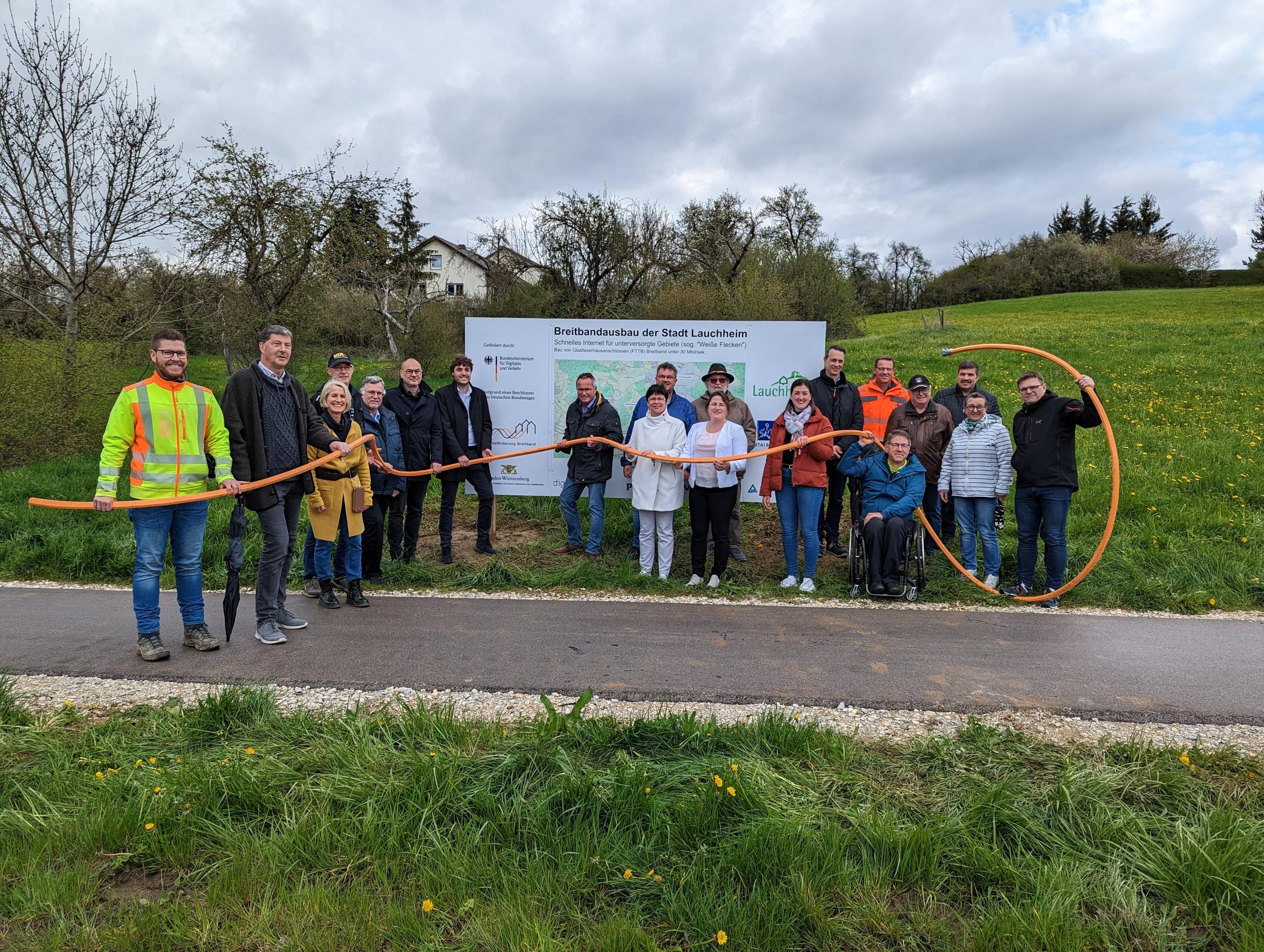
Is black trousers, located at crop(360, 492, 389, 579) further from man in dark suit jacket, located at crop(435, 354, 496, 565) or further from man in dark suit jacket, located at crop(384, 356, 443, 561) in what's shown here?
man in dark suit jacket, located at crop(435, 354, 496, 565)

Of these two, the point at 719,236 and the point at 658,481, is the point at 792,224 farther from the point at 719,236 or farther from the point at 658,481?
the point at 658,481

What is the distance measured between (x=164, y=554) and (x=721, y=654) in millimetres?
4027

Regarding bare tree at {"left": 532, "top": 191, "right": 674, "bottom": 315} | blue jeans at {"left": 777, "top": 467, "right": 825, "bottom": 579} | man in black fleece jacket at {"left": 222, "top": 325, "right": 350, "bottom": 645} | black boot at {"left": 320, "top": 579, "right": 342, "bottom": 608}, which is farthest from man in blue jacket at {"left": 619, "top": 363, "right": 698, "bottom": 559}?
bare tree at {"left": 532, "top": 191, "right": 674, "bottom": 315}

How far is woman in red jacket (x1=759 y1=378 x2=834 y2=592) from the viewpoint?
23.8 ft

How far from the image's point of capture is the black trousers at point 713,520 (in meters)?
7.39

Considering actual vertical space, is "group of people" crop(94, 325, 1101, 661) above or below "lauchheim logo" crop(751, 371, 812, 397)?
below

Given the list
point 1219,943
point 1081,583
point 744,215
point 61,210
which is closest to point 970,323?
point 744,215

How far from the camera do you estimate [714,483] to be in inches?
289

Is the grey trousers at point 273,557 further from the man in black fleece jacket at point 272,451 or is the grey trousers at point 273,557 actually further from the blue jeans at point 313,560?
the blue jeans at point 313,560

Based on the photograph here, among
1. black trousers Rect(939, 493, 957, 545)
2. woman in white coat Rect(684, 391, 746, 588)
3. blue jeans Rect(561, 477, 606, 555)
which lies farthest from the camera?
blue jeans Rect(561, 477, 606, 555)

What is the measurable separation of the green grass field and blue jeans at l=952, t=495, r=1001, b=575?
0.97ft

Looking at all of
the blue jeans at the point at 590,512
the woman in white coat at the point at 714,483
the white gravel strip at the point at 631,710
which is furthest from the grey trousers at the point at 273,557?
the woman in white coat at the point at 714,483

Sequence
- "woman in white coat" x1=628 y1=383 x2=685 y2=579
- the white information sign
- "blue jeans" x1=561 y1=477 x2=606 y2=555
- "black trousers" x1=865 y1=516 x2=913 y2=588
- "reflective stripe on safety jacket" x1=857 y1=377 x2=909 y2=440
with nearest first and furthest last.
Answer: "black trousers" x1=865 y1=516 x2=913 y2=588
"woman in white coat" x1=628 y1=383 x2=685 y2=579
"reflective stripe on safety jacket" x1=857 y1=377 x2=909 y2=440
"blue jeans" x1=561 y1=477 x2=606 y2=555
the white information sign

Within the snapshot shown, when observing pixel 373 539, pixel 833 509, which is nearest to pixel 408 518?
pixel 373 539
